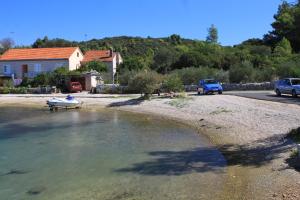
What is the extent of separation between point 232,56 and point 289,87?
1533 inches

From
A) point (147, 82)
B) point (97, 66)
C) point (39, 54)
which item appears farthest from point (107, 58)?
point (147, 82)

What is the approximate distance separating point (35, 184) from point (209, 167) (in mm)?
6165

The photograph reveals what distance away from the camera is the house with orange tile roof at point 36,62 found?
7625 cm

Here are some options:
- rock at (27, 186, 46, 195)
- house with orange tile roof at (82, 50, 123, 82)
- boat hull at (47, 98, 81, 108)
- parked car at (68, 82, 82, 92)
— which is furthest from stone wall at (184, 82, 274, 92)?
rock at (27, 186, 46, 195)

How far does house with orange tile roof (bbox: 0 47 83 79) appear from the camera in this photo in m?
76.2

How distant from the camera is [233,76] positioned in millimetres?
58875

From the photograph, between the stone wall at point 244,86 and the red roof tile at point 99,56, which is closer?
the stone wall at point 244,86

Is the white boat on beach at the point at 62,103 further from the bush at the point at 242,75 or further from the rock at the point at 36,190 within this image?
the rock at the point at 36,190

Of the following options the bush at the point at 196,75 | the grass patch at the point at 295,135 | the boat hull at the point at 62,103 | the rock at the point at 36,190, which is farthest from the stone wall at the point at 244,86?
the rock at the point at 36,190

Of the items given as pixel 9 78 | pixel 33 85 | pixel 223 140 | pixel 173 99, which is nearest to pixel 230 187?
pixel 223 140

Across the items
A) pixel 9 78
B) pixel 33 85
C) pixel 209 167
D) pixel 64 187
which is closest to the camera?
pixel 64 187

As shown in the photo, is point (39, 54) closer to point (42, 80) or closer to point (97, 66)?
point (97, 66)

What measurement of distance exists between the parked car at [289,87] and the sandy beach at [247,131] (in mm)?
6978

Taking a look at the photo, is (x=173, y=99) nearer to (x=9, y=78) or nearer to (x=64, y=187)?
(x=64, y=187)
